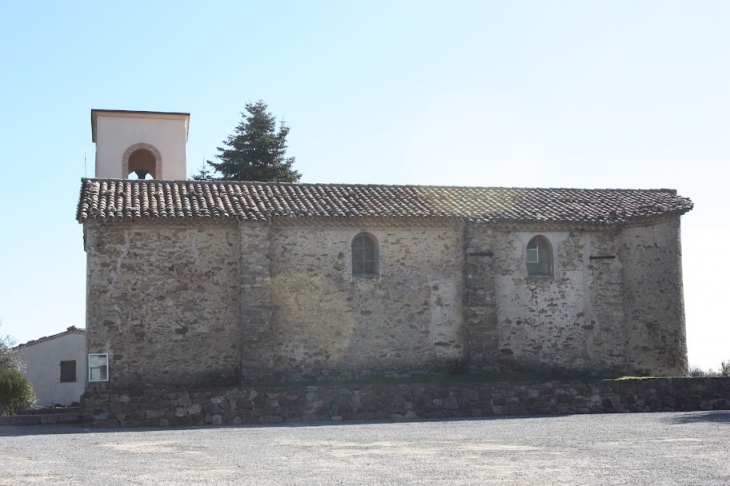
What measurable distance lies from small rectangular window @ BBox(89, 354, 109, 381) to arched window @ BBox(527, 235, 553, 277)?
12.4 m

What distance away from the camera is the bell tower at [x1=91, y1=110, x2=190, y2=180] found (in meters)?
31.8

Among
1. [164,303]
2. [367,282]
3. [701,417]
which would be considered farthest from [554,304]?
[164,303]

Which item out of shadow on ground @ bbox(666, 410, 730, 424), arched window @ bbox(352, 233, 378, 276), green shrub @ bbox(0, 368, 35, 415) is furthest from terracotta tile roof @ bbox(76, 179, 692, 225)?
shadow on ground @ bbox(666, 410, 730, 424)

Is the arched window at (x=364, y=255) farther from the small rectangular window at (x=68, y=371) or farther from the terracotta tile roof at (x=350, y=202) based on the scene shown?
the small rectangular window at (x=68, y=371)

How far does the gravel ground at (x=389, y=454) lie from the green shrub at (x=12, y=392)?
725cm

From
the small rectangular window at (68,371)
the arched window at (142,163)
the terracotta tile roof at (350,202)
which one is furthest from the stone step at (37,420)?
the small rectangular window at (68,371)

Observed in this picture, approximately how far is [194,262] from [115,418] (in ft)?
17.8

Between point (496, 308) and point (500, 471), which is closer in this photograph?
point (500, 471)

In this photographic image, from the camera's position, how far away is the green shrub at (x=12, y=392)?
86.4 ft

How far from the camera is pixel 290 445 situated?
49.4ft

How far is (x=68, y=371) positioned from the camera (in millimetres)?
40219

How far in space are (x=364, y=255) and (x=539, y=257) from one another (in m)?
5.41

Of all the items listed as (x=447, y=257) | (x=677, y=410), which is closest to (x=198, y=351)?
→ (x=447, y=257)

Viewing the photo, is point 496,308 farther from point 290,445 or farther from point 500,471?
point 500,471
